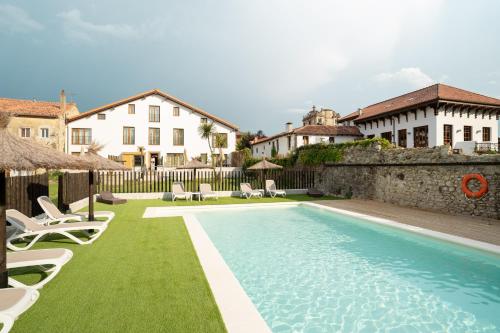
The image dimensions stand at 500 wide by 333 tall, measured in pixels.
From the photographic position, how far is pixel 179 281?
13.3 feet

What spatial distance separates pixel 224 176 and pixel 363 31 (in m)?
18.3

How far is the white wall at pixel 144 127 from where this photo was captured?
31172mm

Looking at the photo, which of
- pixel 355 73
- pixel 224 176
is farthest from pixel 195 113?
pixel 355 73

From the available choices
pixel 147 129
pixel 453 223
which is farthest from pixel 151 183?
pixel 453 223

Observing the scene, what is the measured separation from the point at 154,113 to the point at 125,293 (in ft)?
105

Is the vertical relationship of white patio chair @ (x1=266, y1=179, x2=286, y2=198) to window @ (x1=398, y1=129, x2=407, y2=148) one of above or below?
below

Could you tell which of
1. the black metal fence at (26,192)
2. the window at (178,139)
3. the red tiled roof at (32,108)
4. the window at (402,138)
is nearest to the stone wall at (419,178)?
the window at (402,138)

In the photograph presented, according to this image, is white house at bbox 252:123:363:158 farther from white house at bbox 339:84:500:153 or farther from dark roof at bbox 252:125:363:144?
white house at bbox 339:84:500:153

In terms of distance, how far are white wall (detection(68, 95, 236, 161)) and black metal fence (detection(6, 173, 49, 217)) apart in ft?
A: 78.6

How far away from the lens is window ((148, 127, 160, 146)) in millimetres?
32750

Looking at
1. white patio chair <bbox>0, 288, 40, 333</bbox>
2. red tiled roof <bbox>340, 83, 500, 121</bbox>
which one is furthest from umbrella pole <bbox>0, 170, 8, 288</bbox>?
red tiled roof <bbox>340, 83, 500, 121</bbox>

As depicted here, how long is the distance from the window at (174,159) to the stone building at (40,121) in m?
12.0

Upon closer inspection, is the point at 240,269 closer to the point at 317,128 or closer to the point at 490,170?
the point at 490,170

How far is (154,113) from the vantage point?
108ft
